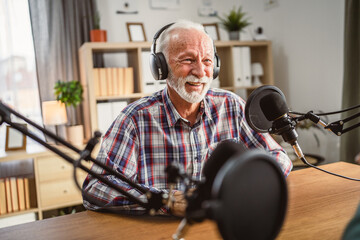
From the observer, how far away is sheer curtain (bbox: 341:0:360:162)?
2.61 meters

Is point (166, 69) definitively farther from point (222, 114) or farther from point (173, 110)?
point (222, 114)

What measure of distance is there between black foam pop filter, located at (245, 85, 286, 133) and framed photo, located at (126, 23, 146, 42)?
242 cm

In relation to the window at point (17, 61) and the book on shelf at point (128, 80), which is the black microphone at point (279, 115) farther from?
the window at point (17, 61)

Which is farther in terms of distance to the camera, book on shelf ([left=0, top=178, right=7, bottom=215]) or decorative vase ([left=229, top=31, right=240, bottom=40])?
decorative vase ([left=229, top=31, right=240, bottom=40])

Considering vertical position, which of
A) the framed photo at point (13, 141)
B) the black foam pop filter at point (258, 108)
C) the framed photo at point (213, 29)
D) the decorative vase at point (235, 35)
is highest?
the framed photo at point (213, 29)

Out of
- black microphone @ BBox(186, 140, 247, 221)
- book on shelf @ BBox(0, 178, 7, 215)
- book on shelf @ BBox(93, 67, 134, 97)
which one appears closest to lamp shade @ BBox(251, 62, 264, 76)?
book on shelf @ BBox(93, 67, 134, 97)

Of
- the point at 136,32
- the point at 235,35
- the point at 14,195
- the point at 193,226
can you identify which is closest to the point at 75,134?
the point at 14,195

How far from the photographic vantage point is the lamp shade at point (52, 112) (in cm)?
275

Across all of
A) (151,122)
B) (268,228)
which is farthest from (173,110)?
(268,228)

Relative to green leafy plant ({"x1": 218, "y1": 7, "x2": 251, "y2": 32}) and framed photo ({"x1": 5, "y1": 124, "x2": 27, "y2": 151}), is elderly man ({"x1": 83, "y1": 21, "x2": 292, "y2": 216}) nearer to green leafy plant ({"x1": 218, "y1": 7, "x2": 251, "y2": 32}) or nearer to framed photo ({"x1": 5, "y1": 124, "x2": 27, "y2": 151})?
framed photo ({"x1": 5, "y1": 124, "x2": 27, "y2": 151})

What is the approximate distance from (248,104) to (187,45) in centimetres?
62


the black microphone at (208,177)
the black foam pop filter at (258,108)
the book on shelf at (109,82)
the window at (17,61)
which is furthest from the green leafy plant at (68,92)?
the black microphone at (208,177)

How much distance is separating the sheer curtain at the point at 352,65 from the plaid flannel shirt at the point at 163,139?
1.57 metres

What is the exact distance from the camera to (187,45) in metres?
1.42
